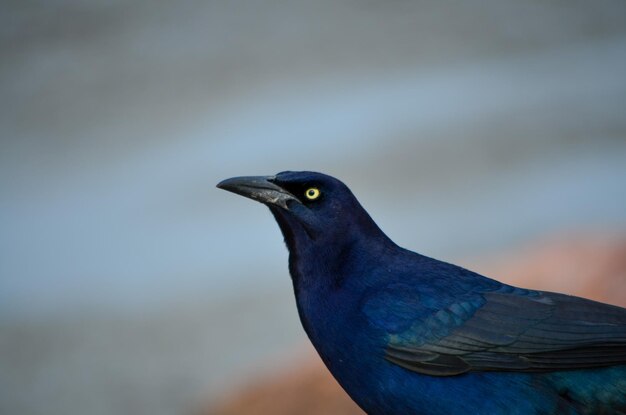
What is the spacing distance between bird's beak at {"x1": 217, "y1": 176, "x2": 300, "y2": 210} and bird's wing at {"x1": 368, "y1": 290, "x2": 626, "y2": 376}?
42 centimetres

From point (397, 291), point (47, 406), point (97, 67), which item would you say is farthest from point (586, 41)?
point (397, 291)

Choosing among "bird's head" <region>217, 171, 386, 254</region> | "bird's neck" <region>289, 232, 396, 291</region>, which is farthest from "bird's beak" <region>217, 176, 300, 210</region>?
"bird's neck" <region>289, 232, 396, 291</region>

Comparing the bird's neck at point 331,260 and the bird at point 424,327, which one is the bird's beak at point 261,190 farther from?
the bird's neck at point 331,260

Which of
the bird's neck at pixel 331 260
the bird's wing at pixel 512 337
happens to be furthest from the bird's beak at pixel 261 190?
the bird's wing at pixel 512 337

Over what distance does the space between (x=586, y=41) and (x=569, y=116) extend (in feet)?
1.60

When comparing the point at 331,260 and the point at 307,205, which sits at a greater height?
the point at 307,205

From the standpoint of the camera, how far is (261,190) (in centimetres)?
269

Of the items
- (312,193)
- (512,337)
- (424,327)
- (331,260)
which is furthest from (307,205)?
(512,337)

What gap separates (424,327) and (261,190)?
50 centimetres

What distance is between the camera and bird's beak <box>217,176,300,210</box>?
8.75 feet

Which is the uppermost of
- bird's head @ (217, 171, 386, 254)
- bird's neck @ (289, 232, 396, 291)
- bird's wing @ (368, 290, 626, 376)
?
bird's head @ (217, 171, 386, 254)

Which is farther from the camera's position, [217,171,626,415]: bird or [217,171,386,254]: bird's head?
[217,171,386,254]: bird's head

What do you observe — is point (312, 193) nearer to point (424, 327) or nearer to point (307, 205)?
point (307, 205)

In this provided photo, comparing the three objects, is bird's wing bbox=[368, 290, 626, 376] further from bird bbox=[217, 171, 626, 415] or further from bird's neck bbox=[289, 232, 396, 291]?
bird's neck bbox=[289, 232, 396, 291]
